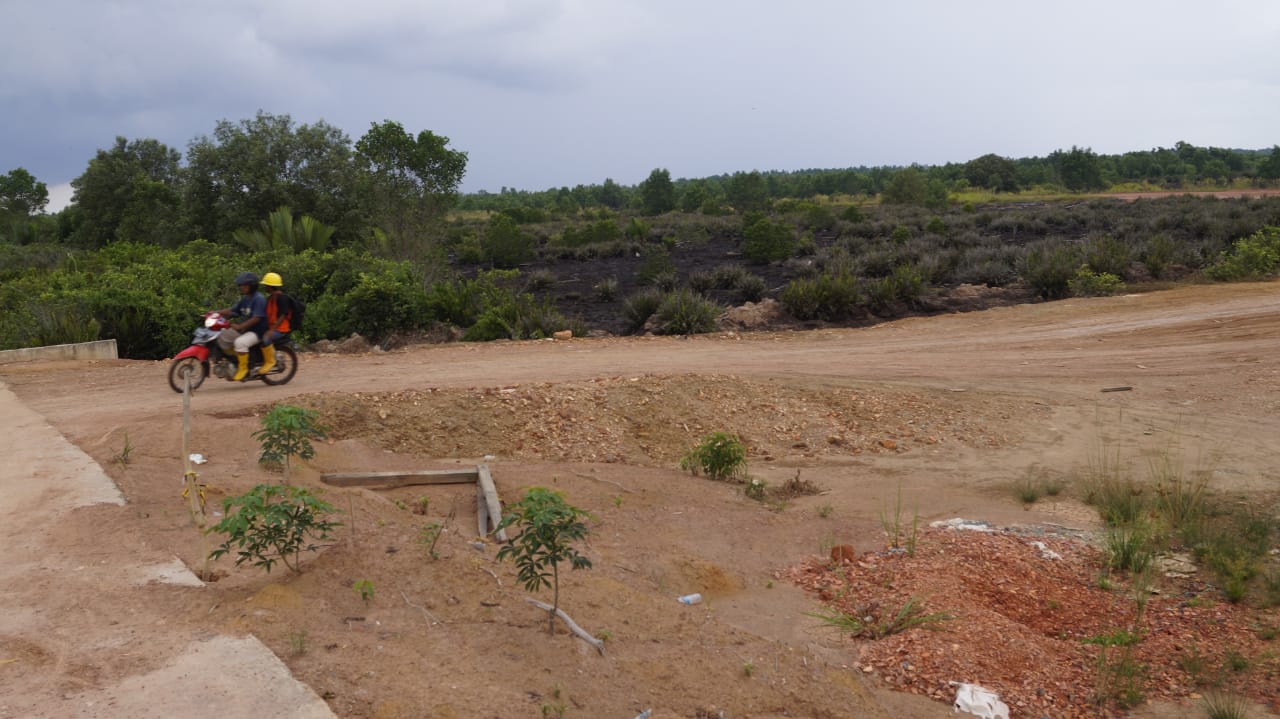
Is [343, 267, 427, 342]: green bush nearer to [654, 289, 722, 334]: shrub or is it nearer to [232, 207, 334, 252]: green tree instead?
[654, 289, 722, 334]: shrub

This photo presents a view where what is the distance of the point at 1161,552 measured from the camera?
6.98m

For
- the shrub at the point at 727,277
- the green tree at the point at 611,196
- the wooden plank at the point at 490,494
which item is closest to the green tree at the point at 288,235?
the shrub at the point at 727,277

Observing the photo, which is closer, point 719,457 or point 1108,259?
point 719,457

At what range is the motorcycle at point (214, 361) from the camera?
406 inches

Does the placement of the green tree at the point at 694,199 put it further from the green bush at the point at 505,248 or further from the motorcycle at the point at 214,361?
the motorcycle at the point at 214,361

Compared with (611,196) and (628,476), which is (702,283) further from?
(611,196)

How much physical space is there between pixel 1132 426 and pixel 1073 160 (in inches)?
2761

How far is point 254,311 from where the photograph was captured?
10477 mm

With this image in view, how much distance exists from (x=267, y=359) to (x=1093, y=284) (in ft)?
54.8

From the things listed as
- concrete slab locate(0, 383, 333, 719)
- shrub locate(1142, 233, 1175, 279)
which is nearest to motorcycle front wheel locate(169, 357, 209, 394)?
concrete slab locate(0, 383, 333, 719)

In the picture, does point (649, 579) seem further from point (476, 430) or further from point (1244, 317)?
point (1244, 317)

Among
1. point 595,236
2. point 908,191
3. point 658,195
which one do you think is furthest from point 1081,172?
point 595,236

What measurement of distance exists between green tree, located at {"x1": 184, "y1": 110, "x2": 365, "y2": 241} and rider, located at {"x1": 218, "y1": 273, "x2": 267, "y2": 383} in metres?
18.5

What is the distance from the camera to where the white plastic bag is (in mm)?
4758
